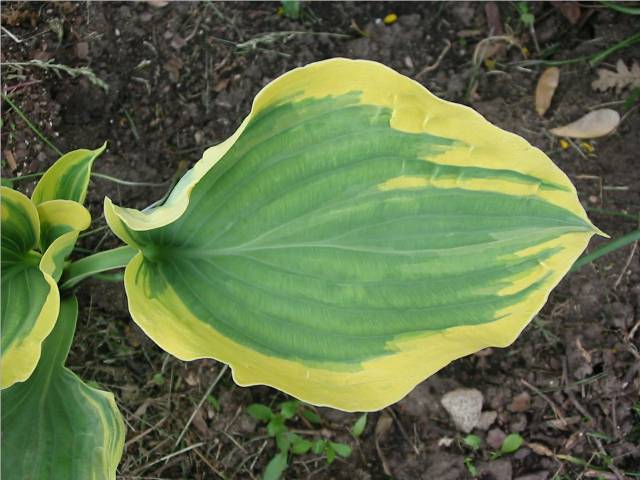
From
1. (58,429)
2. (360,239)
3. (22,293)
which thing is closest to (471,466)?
(360,239)

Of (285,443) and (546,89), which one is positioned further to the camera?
(546,89)

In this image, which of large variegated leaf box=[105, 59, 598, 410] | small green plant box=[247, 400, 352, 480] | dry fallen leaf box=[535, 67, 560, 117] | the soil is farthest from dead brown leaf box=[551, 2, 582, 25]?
small green plant box=[247, 400, 352, 480]

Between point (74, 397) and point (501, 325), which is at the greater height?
point (501, 325)

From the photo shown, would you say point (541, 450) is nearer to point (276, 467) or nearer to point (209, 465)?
point (276, 467)

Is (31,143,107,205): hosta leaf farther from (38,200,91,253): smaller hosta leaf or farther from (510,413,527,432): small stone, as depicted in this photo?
(510,413,527,432): small stone

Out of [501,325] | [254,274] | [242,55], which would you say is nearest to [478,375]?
[501,325]

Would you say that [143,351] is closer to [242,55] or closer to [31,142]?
[31,142]

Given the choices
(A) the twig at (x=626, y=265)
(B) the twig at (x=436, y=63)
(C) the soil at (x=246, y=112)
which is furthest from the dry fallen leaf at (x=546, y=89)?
(A) the twig at (x=626, y=265)

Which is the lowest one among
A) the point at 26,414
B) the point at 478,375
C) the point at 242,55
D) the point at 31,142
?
the point at 478,375
